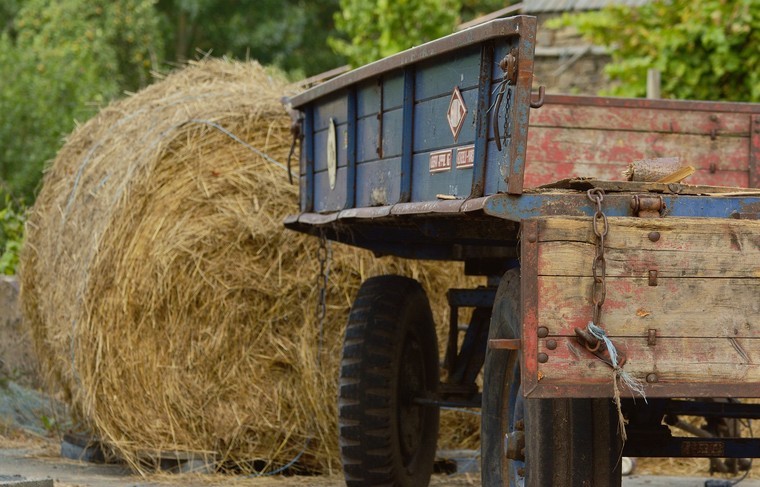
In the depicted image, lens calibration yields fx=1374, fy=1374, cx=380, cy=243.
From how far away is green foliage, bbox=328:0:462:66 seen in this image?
1465 centimetres

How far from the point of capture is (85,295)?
24.0 feet

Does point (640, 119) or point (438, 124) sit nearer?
point (438, 124)

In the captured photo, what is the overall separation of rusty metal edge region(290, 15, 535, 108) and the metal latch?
0.64 m

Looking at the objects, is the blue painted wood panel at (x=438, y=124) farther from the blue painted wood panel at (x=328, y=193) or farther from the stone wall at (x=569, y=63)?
the stone wall at (x=569, y=63)

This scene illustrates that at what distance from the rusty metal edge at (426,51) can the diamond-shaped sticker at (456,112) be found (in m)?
0.16

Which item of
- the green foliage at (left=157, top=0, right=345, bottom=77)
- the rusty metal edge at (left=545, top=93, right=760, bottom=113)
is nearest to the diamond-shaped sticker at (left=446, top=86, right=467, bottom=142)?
the rusty metal edge at (left=545, top=93, right=760, bottom=113)

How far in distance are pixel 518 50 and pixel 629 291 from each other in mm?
839

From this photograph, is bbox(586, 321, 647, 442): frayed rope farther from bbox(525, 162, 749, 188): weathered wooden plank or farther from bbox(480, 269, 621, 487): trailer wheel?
bbox(525, 162, 749, 188): weathered wooden plank

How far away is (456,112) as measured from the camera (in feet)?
15.9

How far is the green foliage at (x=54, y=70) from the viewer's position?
15578mm

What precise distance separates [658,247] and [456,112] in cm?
113

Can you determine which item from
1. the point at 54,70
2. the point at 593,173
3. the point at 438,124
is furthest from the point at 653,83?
the point at 54,70

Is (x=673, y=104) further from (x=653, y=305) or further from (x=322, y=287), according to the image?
(x=653, y=305)

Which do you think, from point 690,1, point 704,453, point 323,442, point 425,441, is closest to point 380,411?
point 425,441
